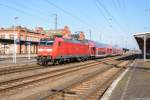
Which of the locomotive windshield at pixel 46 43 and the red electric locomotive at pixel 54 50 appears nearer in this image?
the red electric locomotive at pixel 54 50

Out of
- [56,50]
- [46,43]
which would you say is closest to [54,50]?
[56,50]

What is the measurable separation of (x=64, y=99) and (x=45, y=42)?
2239cm

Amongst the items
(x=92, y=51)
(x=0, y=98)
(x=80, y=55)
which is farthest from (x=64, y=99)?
(x=92, y=51)

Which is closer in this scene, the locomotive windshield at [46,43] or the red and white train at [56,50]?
the red and white train at [56,50]

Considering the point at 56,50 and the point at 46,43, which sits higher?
the point at 46,43

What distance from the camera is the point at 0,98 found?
12.0 m

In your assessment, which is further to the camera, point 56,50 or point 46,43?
point 46,43

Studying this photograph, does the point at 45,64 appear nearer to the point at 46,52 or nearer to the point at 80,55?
the point at 46,52

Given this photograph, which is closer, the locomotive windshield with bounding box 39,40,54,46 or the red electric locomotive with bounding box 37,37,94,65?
the red electric locomotive with bounding box 37,37,94,65

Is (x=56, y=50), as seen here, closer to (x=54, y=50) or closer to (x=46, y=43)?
(x=54, y=50)

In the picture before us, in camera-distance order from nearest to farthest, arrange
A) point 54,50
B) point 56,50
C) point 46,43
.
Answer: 1. point 54,50
2. point 56,50
3. point 46,43

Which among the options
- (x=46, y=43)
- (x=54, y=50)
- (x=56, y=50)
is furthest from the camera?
(x=46, y=43)

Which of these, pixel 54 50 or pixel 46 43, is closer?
pixel 54 50

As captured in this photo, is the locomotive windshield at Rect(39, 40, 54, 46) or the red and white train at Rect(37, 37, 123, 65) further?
the locomotive windshield at Rect(39, 40, 54, 46)
